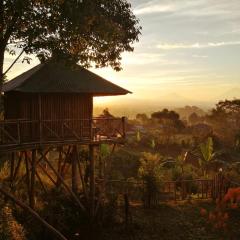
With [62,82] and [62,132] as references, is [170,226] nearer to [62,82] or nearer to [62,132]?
[62,132]

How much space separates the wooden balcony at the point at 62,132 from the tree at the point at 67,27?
9.54ft

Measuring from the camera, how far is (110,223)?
22375mm

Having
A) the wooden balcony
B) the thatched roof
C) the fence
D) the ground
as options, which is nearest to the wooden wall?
the wooden balcony

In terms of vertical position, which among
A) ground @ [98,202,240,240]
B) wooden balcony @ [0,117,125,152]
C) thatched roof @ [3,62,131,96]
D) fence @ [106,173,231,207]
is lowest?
ground @ [98,202,240,240]

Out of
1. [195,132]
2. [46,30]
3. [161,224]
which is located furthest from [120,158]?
[195,132]

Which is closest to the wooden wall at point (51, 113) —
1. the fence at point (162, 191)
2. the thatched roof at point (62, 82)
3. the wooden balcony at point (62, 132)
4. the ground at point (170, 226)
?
the wooden balcony at point (62, 132)

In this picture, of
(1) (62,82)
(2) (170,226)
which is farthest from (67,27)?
(2) (170,226)

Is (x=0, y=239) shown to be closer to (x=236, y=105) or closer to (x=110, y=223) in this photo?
(x=110, y=223)

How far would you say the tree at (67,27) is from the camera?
16.4m

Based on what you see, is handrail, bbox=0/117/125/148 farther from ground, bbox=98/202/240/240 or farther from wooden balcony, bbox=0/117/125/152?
ground, bbox=98/202/240/240

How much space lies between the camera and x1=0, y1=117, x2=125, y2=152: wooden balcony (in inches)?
752

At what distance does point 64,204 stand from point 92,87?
6.29 metres

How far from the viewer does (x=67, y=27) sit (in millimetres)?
16875

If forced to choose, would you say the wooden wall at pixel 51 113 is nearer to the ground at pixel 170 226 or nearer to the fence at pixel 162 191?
the ground at pixel 170 226
